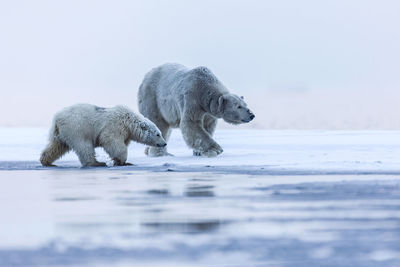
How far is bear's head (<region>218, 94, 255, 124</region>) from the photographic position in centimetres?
1480

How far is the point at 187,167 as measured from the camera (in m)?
12.3

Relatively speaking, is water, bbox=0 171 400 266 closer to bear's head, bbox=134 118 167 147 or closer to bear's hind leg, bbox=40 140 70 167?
bear's hind leg, bbox=40 140 70 167

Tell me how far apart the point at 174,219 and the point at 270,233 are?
954 mm

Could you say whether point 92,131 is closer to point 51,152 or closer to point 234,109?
point 51,152

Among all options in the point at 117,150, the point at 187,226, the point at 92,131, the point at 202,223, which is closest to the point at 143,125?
the point at 117,150

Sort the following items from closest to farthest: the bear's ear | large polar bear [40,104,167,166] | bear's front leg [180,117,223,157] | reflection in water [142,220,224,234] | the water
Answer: the water → reflection in water [142,220,224,234] → large polar bear [40,104,167,166] → the bear's ear → bear's front leg [180,117,223,157]

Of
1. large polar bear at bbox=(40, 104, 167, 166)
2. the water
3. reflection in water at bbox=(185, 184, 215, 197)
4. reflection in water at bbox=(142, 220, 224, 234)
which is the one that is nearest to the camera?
the water

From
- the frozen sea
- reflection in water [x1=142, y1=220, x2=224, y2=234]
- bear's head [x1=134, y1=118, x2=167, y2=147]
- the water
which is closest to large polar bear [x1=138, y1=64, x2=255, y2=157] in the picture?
bear's head [x1=134, y1=118, x2=167, y2=147]

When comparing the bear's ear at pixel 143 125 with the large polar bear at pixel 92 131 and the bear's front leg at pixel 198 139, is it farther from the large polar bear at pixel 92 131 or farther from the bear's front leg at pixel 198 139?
the bear's front leg at pixel 198 139

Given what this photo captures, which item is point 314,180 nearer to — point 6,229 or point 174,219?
point 174,219

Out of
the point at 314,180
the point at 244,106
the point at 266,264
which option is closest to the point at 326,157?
the point at 244,106

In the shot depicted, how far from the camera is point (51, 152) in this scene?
42.8ft

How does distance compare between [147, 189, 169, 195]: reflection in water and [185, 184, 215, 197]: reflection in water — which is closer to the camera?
[185, 184, 215, 197]: reflection in water

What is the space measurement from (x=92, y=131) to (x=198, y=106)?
109 inches
